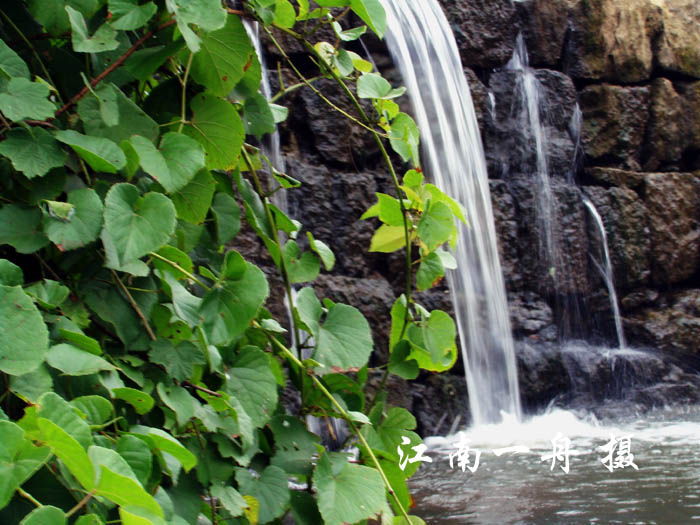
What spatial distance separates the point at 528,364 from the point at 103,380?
203 inches

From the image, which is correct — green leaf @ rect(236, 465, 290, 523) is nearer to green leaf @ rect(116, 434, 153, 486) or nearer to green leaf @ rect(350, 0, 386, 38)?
green leaf @ rect(116, 434, 153, 486)

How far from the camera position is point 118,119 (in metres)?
0.79

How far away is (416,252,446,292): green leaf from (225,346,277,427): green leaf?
0.29 meters

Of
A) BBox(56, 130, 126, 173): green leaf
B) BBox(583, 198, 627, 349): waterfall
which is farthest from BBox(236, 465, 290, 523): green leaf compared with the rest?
BBox(583, 198, 627, 349): waterfall

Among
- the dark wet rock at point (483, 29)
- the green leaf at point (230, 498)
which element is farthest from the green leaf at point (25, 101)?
the dark wet rock at point (483, 29)

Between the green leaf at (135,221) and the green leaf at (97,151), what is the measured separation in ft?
0.12

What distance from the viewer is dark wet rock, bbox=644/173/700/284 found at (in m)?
6.53

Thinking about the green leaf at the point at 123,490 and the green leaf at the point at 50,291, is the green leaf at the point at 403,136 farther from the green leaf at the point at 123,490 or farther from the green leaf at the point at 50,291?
the green leaf at the point at 123,490

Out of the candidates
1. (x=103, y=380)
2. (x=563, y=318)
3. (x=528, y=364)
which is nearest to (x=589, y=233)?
(x=563, y=318)

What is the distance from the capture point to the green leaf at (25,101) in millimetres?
690

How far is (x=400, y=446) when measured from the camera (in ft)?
3.35

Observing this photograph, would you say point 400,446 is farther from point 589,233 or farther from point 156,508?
point 589,233

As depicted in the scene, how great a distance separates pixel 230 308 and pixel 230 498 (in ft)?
0.67

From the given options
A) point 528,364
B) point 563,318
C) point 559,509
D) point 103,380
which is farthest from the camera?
point 563,318
